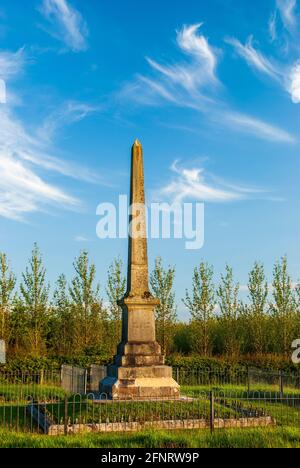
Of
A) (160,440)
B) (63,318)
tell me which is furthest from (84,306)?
(160,440)

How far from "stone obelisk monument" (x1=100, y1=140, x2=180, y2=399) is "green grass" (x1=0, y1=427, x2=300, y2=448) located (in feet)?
13.3

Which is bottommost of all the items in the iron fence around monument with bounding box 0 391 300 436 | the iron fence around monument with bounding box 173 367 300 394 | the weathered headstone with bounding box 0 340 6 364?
the iron fence around monument with bounding box 173 367 300 394

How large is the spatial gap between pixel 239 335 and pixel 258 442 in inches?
1069

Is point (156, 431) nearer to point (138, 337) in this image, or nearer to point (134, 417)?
point (134, 417)

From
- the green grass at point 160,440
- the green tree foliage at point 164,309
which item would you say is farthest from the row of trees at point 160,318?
the green grass at point 160,440

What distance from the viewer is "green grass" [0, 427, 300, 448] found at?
1009 cm

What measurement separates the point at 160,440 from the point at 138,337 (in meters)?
5.94

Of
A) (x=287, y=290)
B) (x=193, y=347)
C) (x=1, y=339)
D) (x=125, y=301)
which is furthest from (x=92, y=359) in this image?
(x=287, y=290)

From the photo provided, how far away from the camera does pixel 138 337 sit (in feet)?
53.1

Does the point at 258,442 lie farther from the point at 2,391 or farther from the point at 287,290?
the point at 287,290

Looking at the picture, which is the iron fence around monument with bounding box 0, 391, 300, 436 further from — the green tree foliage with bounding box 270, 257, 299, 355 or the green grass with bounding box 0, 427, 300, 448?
the green tree foliage with bounding box 270, 257, 299, 355

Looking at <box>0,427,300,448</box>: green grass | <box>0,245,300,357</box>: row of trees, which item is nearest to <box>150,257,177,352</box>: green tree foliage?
<box>0,245,300,357</box>: row of trees

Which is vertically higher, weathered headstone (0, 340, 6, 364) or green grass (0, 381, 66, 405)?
weathered headstone (0, 340, 6, 364)

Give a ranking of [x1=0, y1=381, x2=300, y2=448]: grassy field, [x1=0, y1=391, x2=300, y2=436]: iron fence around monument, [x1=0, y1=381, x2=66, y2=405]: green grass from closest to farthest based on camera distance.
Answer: [x1=0, y1=381, x2=300, y2=448]: grassy field → [x1=0, y1=391, x2=300, y2=436]: iron fence around monument → [x1=0, y1=381, x2=66, y2=405]: green grass
